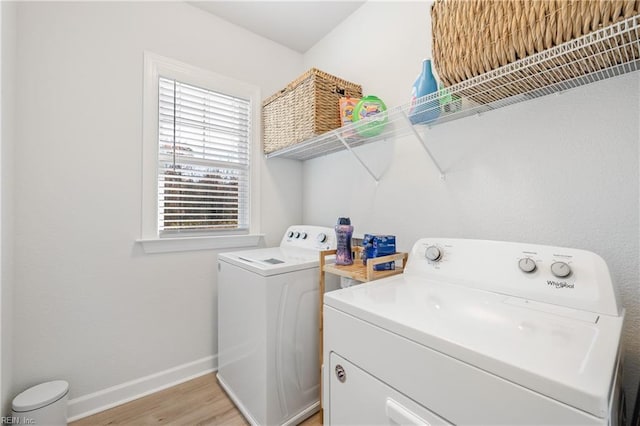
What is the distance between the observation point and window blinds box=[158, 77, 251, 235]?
5.85 ft

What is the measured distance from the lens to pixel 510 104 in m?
1.18

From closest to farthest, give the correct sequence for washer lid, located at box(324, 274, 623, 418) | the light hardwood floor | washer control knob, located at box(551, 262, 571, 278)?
washer lid, located at box(324, 274, 623, 418), washer control knob, located at box(551, 262, 571, 278), the light hardwood floor

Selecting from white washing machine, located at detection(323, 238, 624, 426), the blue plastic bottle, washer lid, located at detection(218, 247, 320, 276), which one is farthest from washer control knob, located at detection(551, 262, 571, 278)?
washer lid, located at detection(218, 247, 320, 276)

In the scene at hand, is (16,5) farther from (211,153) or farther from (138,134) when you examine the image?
(211,153)

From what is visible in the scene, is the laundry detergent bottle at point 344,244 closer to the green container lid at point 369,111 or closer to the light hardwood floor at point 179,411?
the green container lid at point 369,111

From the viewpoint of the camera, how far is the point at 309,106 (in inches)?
65.9

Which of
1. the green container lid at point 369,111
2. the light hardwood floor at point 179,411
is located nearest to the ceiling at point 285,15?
the green container lid at point 369,111

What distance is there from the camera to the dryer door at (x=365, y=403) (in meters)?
0.70

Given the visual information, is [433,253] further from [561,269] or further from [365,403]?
[365,403]

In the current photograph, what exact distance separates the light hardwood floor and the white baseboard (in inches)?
1.2

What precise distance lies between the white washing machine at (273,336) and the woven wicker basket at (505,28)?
1141mm

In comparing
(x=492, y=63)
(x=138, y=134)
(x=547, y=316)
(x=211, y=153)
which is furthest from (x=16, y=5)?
(x=547, y=316)

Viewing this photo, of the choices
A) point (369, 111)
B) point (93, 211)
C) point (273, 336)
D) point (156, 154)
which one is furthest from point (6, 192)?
point (369, 111)

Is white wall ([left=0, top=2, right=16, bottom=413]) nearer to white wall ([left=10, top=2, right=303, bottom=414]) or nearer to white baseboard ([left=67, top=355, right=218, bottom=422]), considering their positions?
white wall ([left=10, top=2, right=303, bottom=414])
